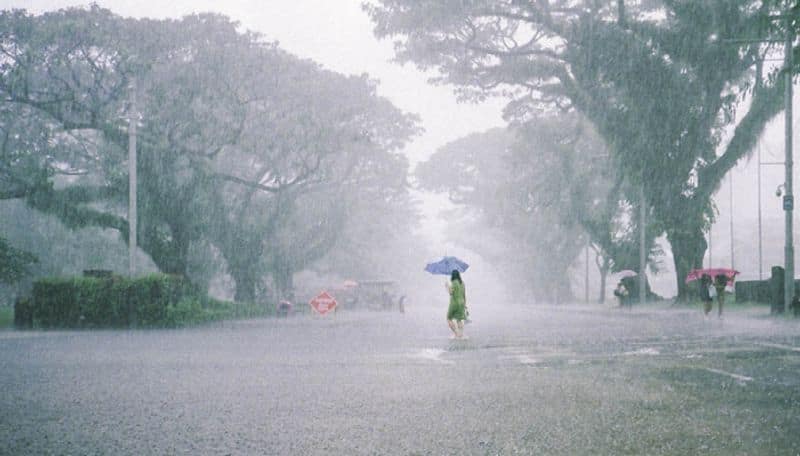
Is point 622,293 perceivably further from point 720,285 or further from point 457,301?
point 457,301

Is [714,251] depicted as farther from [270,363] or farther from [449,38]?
[270,363]

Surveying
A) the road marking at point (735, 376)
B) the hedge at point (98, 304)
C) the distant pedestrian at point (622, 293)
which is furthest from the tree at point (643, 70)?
the road marking at point (735, 376)

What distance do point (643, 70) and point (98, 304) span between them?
19.2 meters

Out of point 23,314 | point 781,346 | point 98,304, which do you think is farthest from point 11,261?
point 781,346

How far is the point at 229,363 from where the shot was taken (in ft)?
42.0

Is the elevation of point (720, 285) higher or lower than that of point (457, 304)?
higher

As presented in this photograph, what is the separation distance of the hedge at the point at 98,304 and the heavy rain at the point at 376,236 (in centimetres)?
7

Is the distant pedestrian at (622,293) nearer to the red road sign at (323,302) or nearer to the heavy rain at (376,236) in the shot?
the heavy rain at (376,236)

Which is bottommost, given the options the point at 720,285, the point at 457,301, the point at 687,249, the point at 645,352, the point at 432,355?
the point at 432,355

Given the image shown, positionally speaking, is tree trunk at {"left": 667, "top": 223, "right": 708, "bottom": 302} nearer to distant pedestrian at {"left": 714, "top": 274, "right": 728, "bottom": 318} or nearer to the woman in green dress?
distant pedestrian at {"left": 714, "top": 274, "right": 728, "bottom": 318}

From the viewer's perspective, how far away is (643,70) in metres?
29.6

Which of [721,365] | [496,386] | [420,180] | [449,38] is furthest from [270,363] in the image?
[420,180]

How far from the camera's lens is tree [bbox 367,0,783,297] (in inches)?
1161

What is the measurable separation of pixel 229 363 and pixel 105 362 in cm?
185
